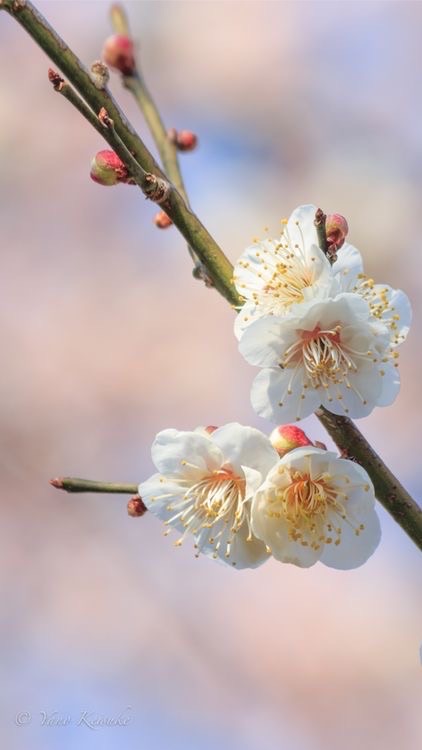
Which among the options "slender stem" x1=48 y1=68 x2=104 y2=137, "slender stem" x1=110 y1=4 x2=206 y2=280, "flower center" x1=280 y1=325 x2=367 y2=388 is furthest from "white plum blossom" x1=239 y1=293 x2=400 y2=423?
"slender stem" x1=110 y1=4 x2=206 y2=280

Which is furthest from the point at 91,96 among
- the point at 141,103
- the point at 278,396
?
the point at 141,103

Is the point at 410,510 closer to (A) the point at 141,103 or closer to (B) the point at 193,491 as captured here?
(B) the point at 193,491

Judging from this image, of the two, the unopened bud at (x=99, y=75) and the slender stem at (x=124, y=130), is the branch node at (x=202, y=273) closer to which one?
the slender stem at (x=124, y=130)

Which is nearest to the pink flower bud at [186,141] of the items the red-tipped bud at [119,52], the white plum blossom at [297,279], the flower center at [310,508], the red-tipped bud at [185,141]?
the red-tipped bud at [185,141]

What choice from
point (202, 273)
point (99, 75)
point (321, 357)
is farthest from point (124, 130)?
point (321, 357)

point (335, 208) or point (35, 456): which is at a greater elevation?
point (335, 208)
